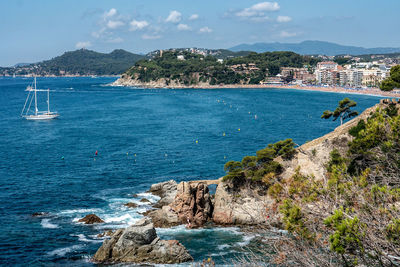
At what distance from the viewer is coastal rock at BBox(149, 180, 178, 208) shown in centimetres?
4153

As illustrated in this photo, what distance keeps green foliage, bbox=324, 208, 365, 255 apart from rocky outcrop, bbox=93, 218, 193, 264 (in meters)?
19.2

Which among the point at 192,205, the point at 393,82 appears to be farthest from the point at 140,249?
the point at 393,82

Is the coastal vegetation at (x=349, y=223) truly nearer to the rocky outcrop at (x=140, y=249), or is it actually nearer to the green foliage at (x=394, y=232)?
the green foliage at (x=394, y=232)

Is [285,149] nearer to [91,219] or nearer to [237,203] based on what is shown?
[237,203]

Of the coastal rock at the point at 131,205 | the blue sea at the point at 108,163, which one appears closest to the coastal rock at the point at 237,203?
the blue sea at the point at 108,163

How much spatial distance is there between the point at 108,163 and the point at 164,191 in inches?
661

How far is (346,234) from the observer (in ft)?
36.8

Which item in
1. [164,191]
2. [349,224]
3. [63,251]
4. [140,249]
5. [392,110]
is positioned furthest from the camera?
[164,191]

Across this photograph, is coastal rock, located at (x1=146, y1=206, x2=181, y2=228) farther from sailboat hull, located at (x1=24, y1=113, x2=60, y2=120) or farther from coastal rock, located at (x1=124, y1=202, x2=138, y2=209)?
sailboat hull, located at (x1=24, y1=113, x2=60, y2=120)

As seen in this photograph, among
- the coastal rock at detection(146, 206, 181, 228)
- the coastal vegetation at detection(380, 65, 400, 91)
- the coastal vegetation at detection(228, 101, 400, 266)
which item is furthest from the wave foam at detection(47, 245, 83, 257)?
the coastal vegetation at detection(380, 65, 400, 91)

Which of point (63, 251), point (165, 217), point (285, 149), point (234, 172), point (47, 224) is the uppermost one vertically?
point (285, 149)

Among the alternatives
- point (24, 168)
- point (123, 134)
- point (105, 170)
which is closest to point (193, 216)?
point (105, 170)

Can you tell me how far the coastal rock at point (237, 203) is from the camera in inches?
1454

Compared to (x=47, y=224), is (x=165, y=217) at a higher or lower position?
higher
